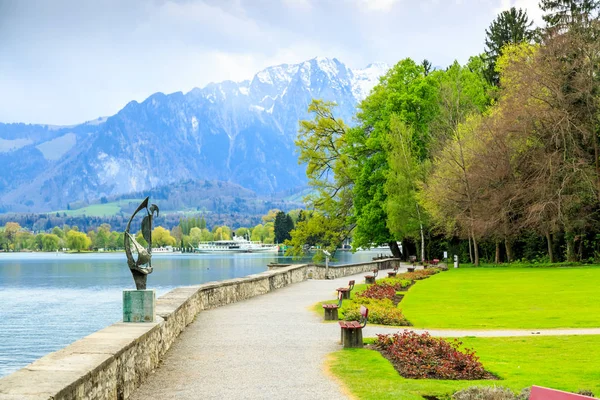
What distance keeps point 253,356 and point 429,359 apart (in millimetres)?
3844

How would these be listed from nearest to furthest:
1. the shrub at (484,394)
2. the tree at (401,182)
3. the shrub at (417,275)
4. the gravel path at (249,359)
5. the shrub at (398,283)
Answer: the shrub at (484,394)
the gravel path at (249,359)
the shrub at (398,283)
the shrub at (417,275)
the tree at (401,182)

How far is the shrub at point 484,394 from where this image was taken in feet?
32.6

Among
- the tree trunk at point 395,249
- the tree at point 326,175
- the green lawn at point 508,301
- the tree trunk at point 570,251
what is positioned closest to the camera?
the green lawn at point 508,301

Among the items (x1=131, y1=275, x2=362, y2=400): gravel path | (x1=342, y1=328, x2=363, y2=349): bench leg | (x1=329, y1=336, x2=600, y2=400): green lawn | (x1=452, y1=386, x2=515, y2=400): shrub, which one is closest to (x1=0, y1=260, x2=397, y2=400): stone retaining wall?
(x1=131, y1=275, x2=362, y2=400): gravel path

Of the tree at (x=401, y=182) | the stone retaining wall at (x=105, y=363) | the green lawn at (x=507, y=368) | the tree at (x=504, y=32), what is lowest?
the green lawn at (x=507, y=368)

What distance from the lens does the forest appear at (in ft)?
162

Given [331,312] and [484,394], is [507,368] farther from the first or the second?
[331,312]

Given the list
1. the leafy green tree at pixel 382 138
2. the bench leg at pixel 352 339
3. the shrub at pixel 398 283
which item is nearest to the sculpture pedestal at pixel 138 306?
the bench leg at pixel 352 339

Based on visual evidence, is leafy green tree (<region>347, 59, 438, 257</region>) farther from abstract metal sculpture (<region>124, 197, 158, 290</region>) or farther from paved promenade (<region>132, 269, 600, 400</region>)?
abstract metal sculpture (<region>124, 197, 158, 290</region>)

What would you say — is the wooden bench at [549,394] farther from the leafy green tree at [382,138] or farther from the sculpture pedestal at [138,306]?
the leafy green tree at [382,138]

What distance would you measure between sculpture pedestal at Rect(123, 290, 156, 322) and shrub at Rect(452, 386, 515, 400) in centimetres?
643

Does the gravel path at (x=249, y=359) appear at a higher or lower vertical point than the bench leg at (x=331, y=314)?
lower

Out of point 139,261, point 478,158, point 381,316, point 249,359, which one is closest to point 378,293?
point 381,316

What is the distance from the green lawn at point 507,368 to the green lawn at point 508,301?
4.01m
